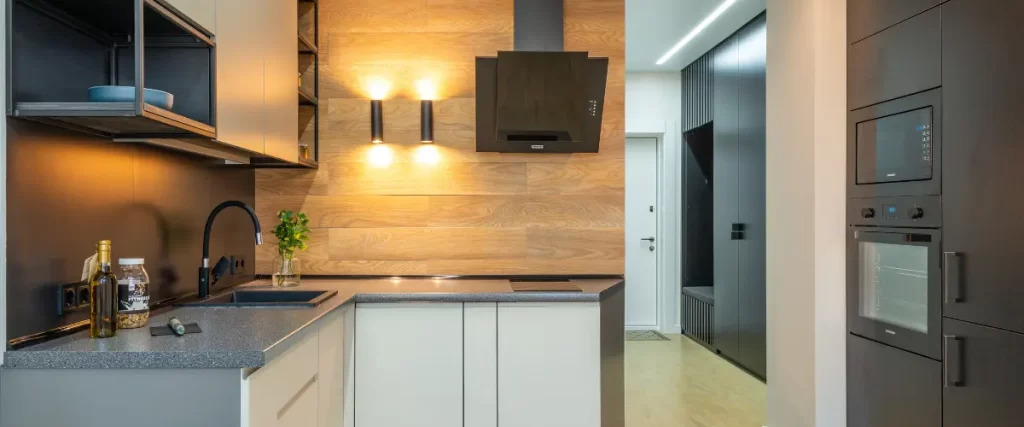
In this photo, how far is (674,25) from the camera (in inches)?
185

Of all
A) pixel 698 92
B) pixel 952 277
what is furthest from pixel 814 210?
pixel 698 92

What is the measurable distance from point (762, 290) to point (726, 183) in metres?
1.05

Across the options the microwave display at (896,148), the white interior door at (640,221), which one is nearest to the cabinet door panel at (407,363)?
the microwave display at (896,148)

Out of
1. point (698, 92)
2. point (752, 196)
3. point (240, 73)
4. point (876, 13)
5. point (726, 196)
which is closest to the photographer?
point (240, 73)

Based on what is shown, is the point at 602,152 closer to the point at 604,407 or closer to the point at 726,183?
the point at 604,407

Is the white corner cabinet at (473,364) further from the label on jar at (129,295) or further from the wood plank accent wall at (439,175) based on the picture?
the label on jar at (129,295)

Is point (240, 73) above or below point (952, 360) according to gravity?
above

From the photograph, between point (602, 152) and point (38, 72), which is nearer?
point (38, 72)

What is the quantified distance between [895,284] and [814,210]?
43 cm

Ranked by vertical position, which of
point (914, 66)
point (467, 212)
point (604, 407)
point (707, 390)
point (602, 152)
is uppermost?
point (914, 66)

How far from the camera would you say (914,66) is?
95.3 inches

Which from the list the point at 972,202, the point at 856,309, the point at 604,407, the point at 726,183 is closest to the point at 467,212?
the point at 604,407

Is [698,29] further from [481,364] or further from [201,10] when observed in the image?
[201,10]

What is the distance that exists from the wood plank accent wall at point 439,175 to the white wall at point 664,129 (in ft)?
10.0
